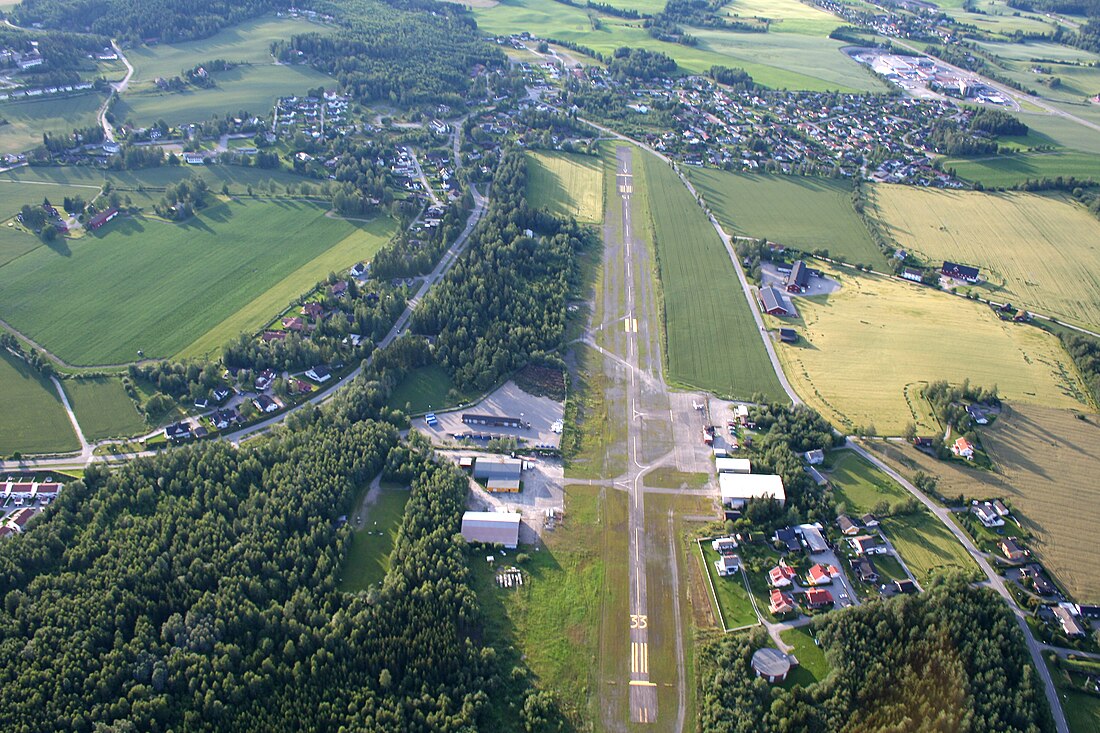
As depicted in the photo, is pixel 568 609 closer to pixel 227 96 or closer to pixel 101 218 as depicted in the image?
pixel 101 218

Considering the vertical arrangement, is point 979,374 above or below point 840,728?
above

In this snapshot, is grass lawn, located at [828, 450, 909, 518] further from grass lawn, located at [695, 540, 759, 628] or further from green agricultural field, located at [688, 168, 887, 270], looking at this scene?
green agricultural field, located at [688, 168, 887, 270]

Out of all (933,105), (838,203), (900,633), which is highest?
(933,105)

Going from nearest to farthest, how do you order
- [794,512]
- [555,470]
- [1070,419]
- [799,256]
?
[794,512], [555,470], [1070,419], [799,256]

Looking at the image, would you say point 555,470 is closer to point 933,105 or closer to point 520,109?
point 520,109

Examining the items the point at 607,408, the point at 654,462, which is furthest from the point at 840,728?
the point at 607,408

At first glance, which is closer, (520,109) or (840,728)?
(840,728)

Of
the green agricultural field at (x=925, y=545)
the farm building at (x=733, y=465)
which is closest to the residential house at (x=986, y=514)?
the green agricultural field at (x=925, y=545)
